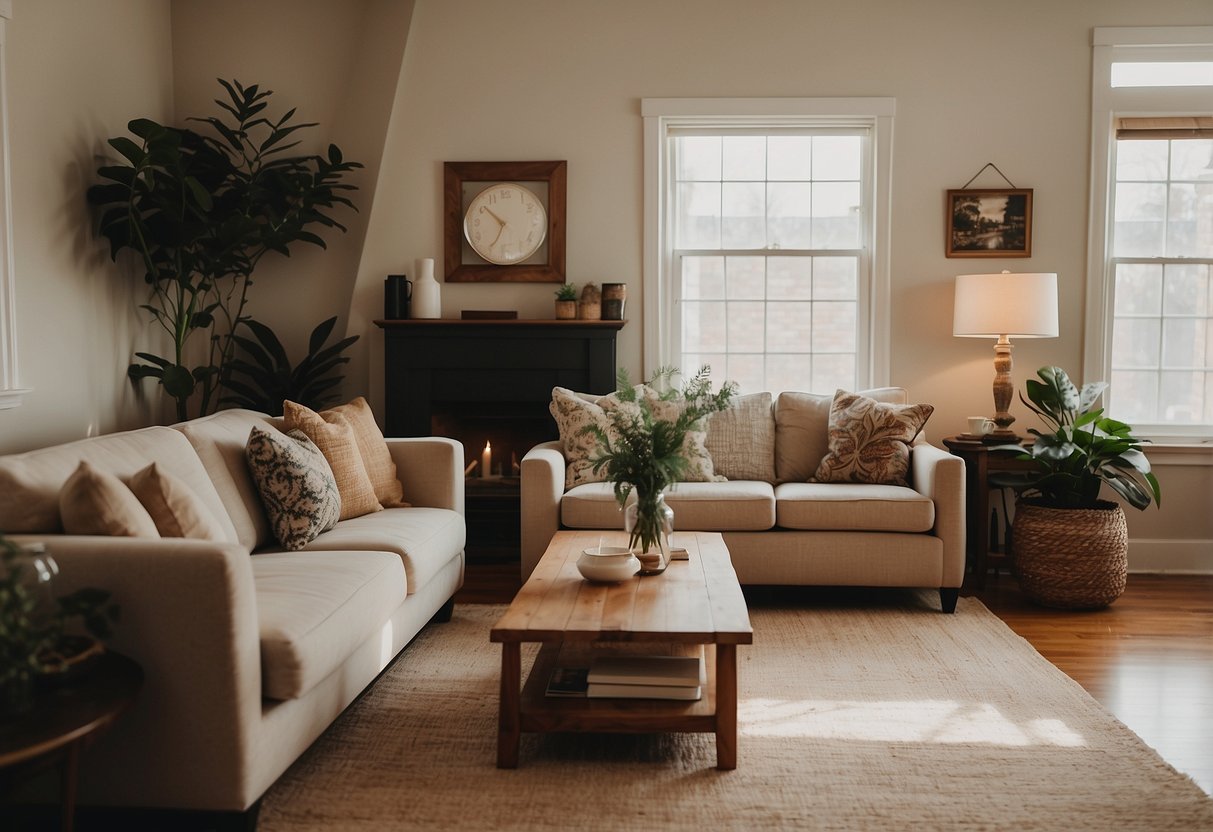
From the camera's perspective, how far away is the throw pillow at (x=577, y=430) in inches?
173

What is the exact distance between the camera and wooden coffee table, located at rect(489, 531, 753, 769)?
247 centimetres

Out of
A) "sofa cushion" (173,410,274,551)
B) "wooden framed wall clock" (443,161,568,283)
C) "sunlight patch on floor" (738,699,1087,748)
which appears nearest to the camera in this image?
"sunlight patch on floor" (738,699,1087,748)

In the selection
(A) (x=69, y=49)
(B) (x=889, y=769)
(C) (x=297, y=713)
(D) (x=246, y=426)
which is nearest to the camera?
(C) (x=297, y=713)

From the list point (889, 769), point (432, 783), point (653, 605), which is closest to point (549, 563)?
point (653, 605)

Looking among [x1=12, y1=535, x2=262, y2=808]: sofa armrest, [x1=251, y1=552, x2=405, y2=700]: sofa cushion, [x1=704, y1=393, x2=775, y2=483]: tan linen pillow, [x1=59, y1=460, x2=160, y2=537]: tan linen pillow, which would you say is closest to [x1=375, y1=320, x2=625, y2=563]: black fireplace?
[x1=704, y1=393, x2=775, y2=483]: tan linen pillow

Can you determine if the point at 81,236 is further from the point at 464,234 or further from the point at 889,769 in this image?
the point at 889,769

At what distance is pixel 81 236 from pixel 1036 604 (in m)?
4.35

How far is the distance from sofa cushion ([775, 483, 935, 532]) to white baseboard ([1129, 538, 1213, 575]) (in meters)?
1.55

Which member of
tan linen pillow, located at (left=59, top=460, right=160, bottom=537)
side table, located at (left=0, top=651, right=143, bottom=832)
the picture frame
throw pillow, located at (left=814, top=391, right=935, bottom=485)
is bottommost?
side table, located at (left=0, top=651, right=143, bottom=832)

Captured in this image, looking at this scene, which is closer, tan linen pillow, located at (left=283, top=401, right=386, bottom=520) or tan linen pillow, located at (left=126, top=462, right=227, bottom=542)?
tan linen pillow, located at (left=126, top=462, right=227, bottom=542)

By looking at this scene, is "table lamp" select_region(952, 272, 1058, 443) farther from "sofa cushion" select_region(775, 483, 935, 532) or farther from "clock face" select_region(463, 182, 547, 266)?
"clock face" select_region(463, 182, 547, 266)

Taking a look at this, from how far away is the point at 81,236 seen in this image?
13.9ft

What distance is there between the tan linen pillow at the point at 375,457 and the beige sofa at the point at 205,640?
0.91 metres

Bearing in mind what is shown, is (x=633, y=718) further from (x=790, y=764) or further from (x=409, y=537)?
(x=409, y=537)
